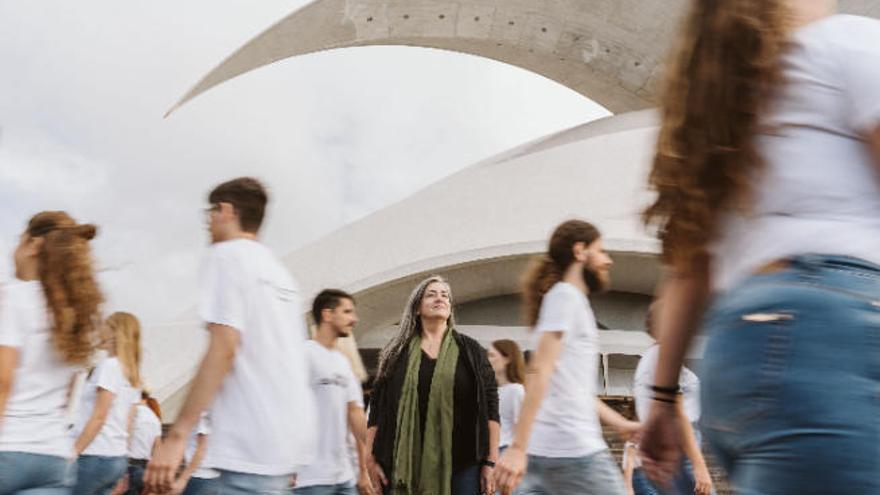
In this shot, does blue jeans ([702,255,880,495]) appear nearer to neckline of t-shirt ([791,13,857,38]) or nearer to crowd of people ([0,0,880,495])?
crowd of people ([0,0,880,495])

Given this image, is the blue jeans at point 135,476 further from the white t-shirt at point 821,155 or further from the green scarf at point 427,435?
the white t-shirt at point 821,155

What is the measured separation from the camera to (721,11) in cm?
107

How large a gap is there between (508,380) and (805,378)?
173 inches

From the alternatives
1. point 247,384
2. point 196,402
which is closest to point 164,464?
point 196,402

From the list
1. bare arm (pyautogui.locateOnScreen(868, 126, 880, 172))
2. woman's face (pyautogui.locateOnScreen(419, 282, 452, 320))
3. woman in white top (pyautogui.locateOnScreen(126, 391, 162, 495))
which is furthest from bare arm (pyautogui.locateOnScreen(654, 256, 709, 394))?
woman in white top (pyautogui.locateOnScreen(126, 391, 162, 495))

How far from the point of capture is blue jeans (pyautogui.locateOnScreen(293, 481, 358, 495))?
347 centimetres

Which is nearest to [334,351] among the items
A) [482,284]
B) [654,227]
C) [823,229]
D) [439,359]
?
[439,359]

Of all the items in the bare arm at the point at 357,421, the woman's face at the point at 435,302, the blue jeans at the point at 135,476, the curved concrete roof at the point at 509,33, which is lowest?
the blue jeans at the point at 135,476

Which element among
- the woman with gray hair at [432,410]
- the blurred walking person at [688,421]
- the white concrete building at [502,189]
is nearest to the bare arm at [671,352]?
the blurred walking person at [688,421]

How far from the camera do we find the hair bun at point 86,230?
2736 mm

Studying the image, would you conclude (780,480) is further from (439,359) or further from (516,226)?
(516,226)

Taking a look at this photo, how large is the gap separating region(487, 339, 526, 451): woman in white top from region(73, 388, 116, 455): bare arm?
2088 millimetres

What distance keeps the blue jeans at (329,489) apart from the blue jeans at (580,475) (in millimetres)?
1043

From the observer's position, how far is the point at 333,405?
3.70 m
